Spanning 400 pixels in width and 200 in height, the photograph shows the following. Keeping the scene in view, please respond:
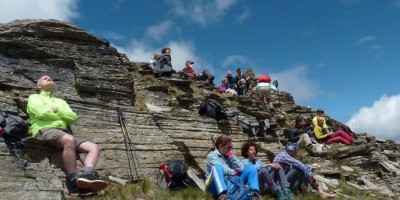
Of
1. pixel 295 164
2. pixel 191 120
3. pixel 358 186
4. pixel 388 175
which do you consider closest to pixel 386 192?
pixel 358 186

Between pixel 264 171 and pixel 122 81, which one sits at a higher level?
pixel 122 81

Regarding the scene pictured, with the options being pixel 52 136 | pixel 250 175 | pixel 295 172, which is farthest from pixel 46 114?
pixel 295 172

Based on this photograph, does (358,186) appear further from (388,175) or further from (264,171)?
(264,171)

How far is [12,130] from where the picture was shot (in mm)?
10703

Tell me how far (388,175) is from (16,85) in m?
18.7

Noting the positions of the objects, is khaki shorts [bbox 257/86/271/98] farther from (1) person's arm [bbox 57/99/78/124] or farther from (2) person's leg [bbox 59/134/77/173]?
(2) person's leg [bbox 59/134/77/173]

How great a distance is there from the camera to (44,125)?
11.3m

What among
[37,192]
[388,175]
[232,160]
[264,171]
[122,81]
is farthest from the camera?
[388,175]

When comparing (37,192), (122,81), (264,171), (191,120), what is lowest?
(37,192)

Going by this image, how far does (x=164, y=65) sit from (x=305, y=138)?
30.2ft

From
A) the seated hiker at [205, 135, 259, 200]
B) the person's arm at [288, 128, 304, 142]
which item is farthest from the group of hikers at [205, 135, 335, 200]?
the person's arm at [288, 128, 304, 142]

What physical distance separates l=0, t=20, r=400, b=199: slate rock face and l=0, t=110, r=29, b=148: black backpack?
0.57 meters

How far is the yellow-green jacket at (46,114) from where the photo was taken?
11.2m

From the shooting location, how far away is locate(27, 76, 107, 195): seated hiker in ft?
33.2
